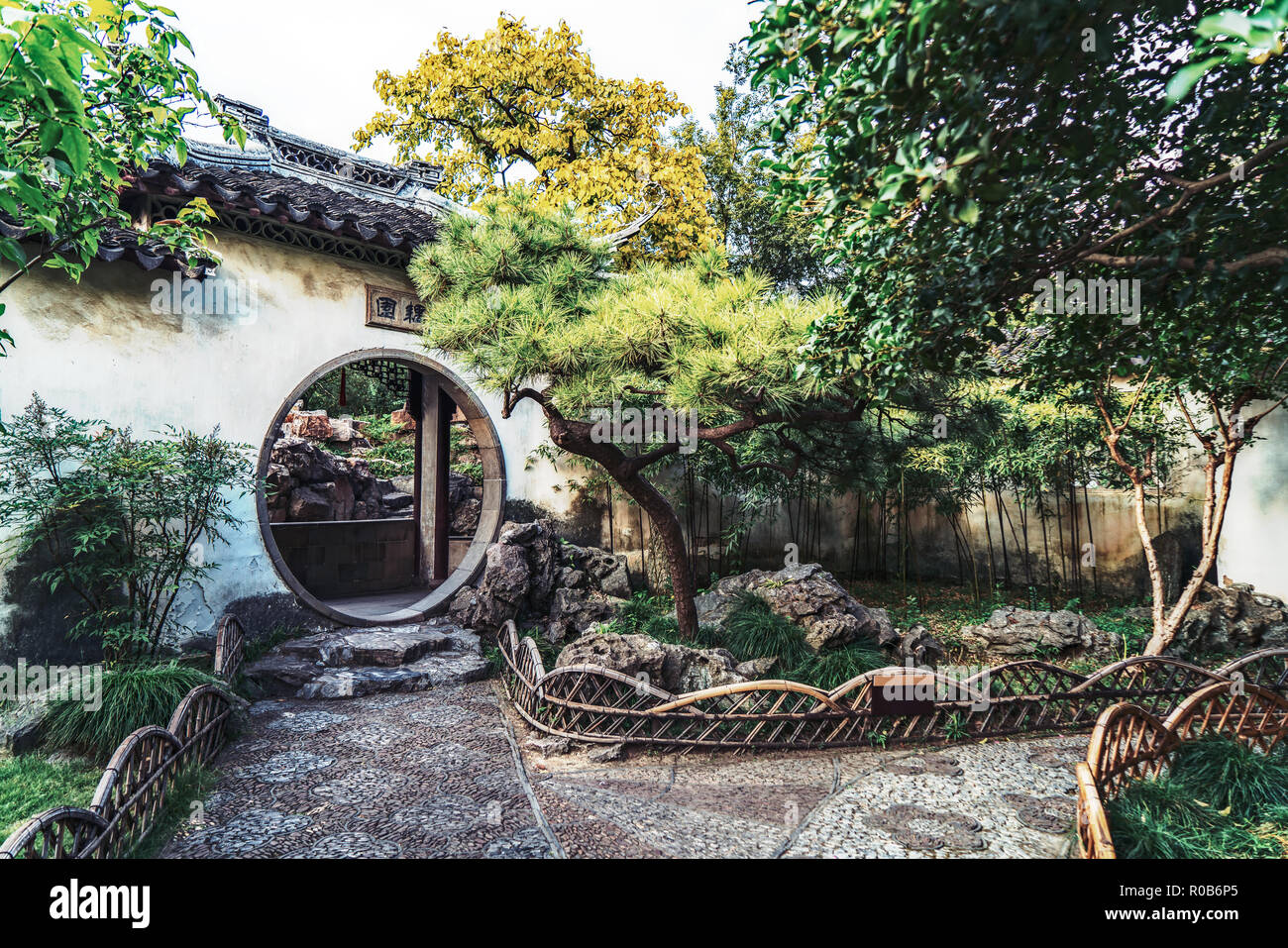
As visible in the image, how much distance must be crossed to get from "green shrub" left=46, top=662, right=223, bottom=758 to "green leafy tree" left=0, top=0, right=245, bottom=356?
2.33 m

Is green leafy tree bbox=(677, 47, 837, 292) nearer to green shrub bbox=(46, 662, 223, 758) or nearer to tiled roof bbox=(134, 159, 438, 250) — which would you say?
tiled roof bbox=(134, 159, 438, 250)

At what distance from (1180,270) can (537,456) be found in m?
6.71

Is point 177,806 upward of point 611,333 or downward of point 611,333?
downward

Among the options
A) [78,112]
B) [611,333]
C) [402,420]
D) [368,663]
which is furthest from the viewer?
[402,420]

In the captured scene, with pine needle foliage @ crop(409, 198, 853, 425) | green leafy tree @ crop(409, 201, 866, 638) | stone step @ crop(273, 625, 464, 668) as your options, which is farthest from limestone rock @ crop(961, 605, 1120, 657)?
stone step @ crop(273, 625, 464, 668)

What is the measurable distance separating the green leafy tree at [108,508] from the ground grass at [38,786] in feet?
2.71

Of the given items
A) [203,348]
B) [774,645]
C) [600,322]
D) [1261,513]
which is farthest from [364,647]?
→ [1261,513]

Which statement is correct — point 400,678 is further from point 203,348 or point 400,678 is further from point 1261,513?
point 1261,513

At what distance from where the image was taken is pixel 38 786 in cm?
371

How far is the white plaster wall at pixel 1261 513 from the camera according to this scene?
691 cm

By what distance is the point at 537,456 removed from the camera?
866 cm

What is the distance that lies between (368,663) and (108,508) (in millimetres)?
2447

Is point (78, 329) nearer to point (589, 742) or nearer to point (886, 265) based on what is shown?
point (589, 742)

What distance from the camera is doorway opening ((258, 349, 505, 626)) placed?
25.8 ft
